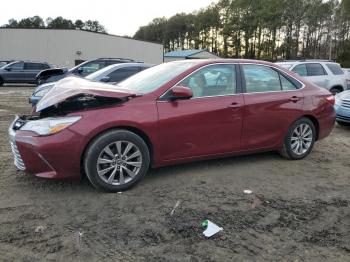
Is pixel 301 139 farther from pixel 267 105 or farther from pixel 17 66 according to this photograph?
pixel 17 66

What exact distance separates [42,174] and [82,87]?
1125 mm

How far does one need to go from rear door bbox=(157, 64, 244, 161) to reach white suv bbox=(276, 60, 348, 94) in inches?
317

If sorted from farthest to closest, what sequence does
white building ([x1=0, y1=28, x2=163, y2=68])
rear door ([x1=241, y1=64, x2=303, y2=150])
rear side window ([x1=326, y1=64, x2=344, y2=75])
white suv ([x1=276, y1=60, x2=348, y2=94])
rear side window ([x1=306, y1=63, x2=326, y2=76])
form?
white building ([x1=0, y1=28, x2=163, y2=68]) < rear side window ([x1=326, y1=64, x2=344, y2=75]) < rear side window ([x1=306, y1=63, x2=326, y2=76]) < white suv ([x1=276, y1=60, x2=348, y2=94]) < rear door ([x1=241, y1=64, x2=303, y2=150])

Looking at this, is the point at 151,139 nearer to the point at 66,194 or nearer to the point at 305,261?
the point at 66,194

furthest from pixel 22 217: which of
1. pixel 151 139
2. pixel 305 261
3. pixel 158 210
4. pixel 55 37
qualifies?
pixel 55 37

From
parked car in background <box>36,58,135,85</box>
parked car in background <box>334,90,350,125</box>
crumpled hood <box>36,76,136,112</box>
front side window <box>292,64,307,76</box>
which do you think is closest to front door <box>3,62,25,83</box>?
parked car in background <box>36,58,135,85</box>

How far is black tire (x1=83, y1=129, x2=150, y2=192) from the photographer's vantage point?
450cm

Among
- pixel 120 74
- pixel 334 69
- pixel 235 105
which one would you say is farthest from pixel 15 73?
pixel 235 105

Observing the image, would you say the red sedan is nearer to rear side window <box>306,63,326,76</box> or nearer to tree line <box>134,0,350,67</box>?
rear side window <box>306,63,326,76</box>

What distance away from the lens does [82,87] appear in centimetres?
487

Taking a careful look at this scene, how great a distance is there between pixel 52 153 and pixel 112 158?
0.66 meters

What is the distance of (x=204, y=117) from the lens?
16.9 feet

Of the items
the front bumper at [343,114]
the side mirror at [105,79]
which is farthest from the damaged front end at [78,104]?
the front bumper at [343,114]

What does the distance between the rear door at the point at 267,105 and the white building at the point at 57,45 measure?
37.7 metres
